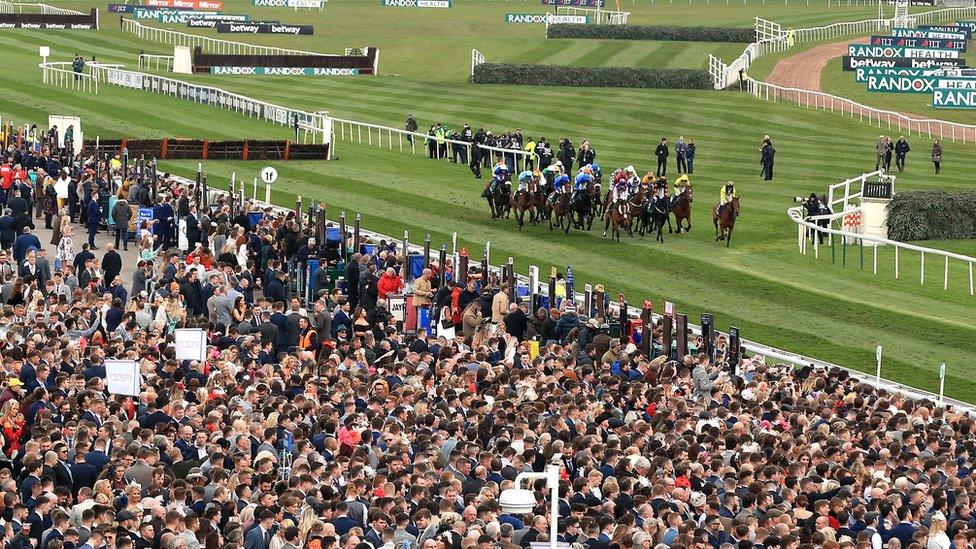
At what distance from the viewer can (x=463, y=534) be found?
625 inches

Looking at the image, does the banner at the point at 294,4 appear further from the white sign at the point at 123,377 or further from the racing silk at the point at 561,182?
the white sign at the point at 123,377

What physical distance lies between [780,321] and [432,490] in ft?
56.9

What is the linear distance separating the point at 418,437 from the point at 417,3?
9993 centimetres

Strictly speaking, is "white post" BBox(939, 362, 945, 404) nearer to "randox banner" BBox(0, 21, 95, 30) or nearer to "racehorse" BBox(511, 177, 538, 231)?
"racehorse" BBox(511, 177, 538, 231)

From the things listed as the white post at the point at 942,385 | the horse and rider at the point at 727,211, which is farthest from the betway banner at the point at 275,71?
the white post at the point at 942,385

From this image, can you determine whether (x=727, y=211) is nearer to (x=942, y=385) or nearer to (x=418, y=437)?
(x=942, y=385)

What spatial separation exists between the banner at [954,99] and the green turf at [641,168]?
6.46 ft

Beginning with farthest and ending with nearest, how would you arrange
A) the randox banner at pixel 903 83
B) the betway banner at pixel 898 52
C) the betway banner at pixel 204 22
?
the betway banner at pixel 204 22
the betway banner at pixel 898 52
the randox banner at pixel 903 83

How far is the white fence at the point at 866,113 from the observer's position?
64375 mm

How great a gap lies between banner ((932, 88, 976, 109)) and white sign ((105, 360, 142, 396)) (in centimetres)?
4707

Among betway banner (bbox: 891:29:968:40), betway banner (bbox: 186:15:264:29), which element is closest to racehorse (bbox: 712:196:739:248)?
betway banner (bbox: 891:29:968:40)

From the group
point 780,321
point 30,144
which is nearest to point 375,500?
point 780,321

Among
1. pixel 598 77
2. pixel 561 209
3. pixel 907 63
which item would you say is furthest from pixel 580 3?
pixel 561 209

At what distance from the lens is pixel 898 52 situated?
75812 millimetres
